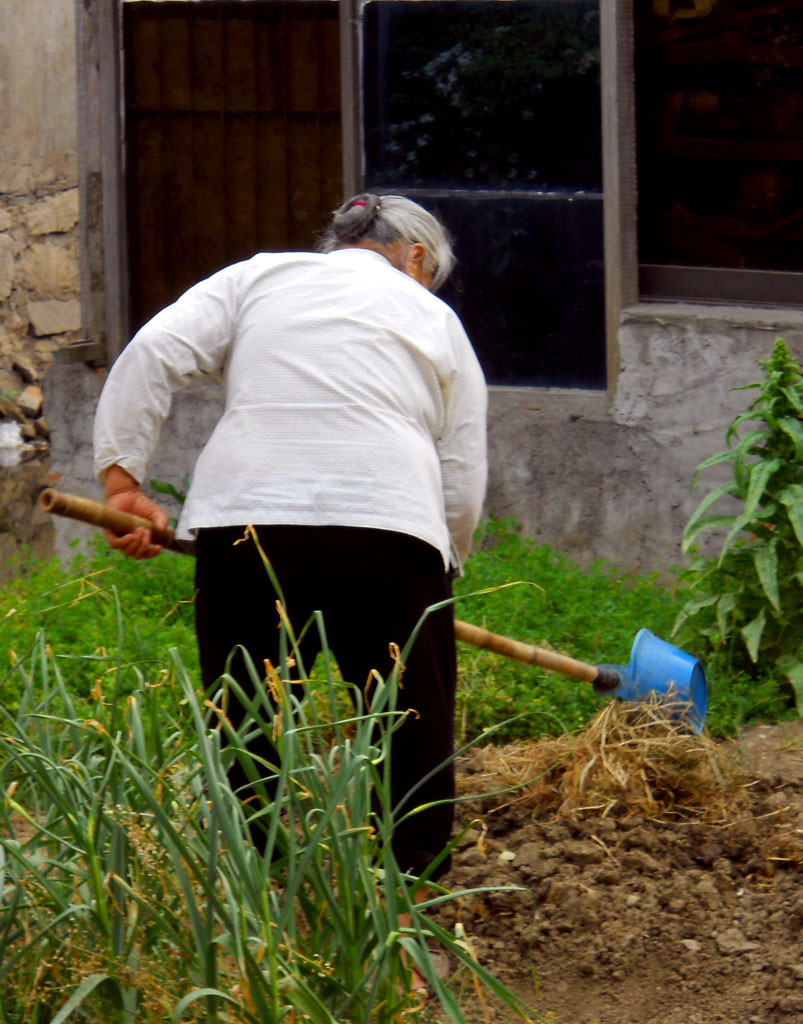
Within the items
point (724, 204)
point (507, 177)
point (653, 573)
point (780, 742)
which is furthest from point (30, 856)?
point (724, 204)

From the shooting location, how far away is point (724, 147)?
533 centimetres

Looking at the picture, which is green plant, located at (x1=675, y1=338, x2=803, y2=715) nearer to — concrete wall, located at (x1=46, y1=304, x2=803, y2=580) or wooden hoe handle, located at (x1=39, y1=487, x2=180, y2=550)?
concrete wall, located at (x1=46, y1=304, x2=803, y2=580)

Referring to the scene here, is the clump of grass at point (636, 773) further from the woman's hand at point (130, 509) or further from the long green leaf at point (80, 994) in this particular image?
the long green leaf at point (80, 994)

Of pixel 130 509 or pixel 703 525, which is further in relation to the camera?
pixel 703 525

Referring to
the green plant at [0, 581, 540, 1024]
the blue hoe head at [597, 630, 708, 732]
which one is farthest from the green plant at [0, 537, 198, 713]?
the green plant at [0, 581, 540, 1024]

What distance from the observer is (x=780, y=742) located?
12.1ft

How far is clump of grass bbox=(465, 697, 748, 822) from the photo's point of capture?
3.28 metres

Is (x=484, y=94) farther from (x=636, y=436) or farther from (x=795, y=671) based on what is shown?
(x=795, y=671)

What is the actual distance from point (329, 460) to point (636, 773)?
125 centimetres

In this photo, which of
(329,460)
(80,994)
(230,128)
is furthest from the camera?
(230,128)

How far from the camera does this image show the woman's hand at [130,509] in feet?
9.04

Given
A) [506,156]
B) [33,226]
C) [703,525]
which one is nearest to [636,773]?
[703,525]

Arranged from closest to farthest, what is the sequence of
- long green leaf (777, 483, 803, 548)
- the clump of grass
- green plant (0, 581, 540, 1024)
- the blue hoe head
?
green plant (0, 581, 540, 1024), the clump of grass, the blue hoe head, long green leaf (777, 483, 803, 548)

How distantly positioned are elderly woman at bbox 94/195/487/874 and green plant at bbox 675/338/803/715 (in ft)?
4.33
